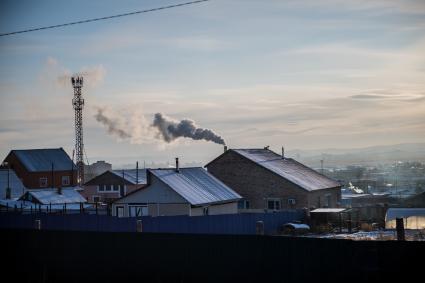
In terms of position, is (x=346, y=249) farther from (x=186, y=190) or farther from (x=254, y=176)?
(x=254, y=176)

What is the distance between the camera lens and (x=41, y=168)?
8044 cm

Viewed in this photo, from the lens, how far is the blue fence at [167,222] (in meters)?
30.0

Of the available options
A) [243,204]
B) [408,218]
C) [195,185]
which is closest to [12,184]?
[243,204]

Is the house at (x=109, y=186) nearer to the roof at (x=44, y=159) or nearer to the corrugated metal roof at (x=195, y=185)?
the roof at (x=44, y=159)

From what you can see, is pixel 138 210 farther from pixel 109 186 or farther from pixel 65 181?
pixel 65 181

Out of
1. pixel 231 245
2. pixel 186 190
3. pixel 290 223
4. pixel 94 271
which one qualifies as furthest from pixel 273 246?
pixel 186 190

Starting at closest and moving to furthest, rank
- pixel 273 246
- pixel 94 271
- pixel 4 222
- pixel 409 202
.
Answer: pixel 273 246
pixel 94 271
pixel 4 222
pixel 409 202

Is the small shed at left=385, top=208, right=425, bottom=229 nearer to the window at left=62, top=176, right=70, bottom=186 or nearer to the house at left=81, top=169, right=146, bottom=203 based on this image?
the house at left=81, top=169, right=146, bottom=203

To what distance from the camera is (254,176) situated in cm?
4875

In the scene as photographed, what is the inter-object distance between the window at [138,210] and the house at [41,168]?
41.8 metres

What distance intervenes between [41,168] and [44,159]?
1.90m

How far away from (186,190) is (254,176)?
10.2m

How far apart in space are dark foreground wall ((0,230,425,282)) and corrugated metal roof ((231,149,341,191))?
27.9 m

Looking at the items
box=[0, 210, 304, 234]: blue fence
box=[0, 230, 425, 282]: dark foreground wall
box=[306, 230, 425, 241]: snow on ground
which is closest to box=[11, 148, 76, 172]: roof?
box=[0, 210, 304, 234]: blue fence
